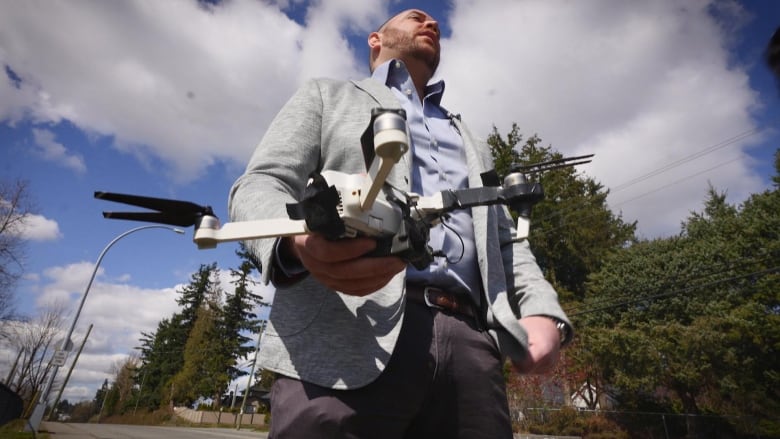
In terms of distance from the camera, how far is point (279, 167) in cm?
129

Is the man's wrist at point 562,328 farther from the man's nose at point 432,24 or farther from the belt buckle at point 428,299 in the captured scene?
the man's nose at point 432,24

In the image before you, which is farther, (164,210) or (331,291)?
(331,291)

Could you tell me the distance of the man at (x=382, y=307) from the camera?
108 cm

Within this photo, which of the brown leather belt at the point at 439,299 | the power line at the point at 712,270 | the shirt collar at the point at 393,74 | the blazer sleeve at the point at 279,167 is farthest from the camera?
the power line at the point at 712,270

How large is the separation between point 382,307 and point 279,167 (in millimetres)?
536

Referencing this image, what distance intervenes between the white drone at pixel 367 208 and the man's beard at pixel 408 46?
1.29m

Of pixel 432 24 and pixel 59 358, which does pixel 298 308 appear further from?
pixel 59 358

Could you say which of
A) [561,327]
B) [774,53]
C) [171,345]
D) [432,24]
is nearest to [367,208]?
[561,327]

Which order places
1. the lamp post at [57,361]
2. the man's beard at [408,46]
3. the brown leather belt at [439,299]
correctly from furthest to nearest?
the lamp post at [57,361] → the man's beard at [408,46] → the brown leather belt at [439,299]

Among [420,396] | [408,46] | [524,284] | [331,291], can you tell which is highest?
[408,46]

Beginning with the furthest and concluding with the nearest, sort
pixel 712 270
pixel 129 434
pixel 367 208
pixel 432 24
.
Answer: pixel 712 270 < pixel 129 434 < pixel 432 24 < pixel 367 208

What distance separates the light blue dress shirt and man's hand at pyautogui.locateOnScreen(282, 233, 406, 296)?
0.46 meters

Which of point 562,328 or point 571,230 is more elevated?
point 571,230

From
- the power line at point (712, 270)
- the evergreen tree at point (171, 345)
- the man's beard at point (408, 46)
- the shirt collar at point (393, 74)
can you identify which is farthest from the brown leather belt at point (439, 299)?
the evergreen tree at point (171, 345)
